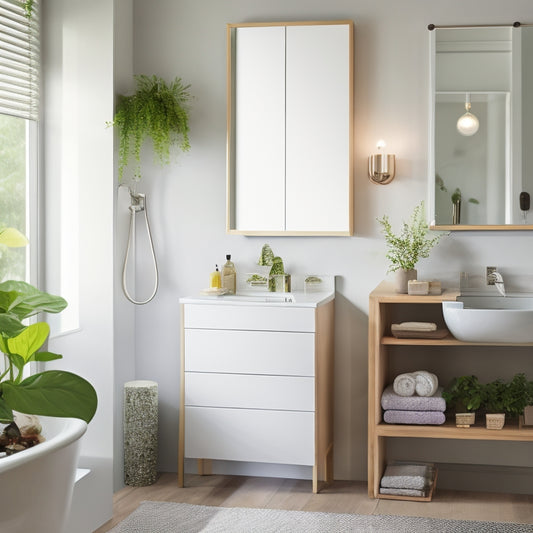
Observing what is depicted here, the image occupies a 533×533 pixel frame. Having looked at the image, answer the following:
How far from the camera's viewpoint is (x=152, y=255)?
411cm

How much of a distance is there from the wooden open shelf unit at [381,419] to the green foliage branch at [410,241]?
22cm

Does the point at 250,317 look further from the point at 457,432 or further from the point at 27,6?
the point at 27,6

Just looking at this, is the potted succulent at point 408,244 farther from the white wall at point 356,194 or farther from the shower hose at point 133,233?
the shower hose at point 133,233

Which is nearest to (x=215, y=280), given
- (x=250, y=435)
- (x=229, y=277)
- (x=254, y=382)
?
(x=229, y=277)

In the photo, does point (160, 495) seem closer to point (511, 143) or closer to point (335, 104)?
point (335, 104)

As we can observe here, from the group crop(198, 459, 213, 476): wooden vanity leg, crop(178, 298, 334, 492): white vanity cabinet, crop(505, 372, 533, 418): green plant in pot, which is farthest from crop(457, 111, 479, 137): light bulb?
crop(198, 459, 213, 476): wooden vanity leg

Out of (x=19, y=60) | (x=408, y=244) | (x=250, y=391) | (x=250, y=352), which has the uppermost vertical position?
(x=19, y=60)

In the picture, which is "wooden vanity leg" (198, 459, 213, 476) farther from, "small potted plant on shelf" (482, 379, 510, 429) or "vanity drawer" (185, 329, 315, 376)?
"small potted plant on shelf" (482, 379, 510, 429)

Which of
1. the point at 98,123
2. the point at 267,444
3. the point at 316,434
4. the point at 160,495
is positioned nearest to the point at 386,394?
the point at 316,434

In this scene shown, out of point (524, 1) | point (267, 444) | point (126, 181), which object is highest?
point (524, 1)

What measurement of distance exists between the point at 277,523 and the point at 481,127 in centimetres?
204

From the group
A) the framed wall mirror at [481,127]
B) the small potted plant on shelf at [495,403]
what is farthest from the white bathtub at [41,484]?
the framed wall mirror at [481,127]

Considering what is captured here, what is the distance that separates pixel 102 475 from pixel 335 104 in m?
2.03

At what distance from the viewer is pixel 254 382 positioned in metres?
3.61
